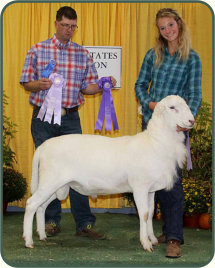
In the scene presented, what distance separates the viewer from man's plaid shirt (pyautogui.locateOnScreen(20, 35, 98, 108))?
5461mm

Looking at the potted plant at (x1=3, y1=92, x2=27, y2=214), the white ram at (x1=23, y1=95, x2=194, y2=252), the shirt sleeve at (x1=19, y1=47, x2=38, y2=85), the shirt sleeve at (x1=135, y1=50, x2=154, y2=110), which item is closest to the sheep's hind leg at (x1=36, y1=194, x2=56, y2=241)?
the white ram at (x1=23, y1=95, x2=194, y2=252)

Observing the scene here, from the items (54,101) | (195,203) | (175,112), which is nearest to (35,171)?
(54,101)

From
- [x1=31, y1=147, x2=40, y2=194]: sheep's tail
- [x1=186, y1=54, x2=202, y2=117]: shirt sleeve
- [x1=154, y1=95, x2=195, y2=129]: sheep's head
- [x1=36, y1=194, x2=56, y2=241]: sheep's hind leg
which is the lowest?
[x1=36, y1=194, x2=56, y2=241]: sheep's hind leg

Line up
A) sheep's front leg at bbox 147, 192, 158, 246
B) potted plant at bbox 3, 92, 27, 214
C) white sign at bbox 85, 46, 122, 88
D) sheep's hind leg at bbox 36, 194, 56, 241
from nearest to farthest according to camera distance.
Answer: sheep's front leg at bbox 147, 192, 158, 246 → sheep's hind leg at bbox 36, 194, 56, 241 → potted plant at bbox 3, 92, 27, 214 → white sign at bbox 85, 46, 122, 88

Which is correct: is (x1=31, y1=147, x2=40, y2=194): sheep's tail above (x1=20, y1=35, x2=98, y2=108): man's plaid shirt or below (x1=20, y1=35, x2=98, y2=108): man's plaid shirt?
below

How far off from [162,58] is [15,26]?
3.40 metres

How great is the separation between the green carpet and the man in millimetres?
336

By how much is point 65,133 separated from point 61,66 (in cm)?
89

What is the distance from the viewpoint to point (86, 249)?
488cm

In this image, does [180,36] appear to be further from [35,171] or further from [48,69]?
[35,171]

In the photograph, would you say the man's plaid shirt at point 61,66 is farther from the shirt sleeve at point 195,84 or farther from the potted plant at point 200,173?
the potted plant at point 200,173

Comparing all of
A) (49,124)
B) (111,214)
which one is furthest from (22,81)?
(111,214)

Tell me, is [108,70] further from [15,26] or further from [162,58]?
[162,58]

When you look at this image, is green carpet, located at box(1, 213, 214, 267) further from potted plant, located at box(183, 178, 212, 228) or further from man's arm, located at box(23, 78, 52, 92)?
man's arm, located at box(23, 78, 52, 92)
